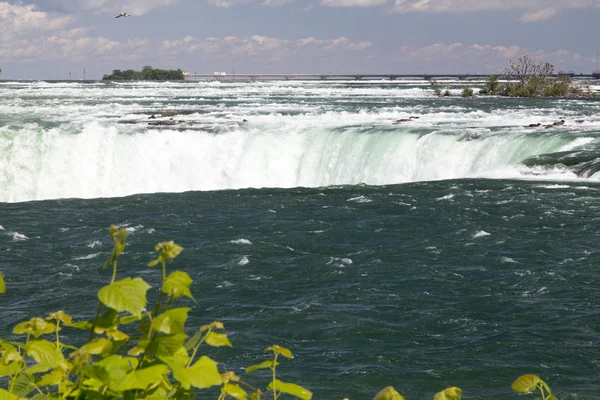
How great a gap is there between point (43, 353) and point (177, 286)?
0.65 meters

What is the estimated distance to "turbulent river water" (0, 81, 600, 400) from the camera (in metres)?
9.78

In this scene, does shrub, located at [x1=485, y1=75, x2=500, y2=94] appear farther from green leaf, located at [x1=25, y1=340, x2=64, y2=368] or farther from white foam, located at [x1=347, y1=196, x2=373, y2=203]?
green leaf, located at [x1=25, y1=340, x2=64, y2=368]

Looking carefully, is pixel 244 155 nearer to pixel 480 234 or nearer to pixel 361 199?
pixel 361 199

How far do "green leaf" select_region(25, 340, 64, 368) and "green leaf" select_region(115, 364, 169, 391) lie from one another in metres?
0.52

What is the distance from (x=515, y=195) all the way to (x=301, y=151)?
961 cm

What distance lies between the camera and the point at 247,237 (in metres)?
16.1

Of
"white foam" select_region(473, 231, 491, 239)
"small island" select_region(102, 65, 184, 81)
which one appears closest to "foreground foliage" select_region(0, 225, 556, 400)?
"white foam" select_region(473, 231, 491, 239)

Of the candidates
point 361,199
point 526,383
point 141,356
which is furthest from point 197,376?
point 361,199

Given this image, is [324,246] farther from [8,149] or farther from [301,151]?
[8,149]

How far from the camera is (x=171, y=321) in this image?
222cm

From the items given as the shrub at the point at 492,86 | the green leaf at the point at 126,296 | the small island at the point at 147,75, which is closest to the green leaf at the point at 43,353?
the green leaf at the point at 126,296

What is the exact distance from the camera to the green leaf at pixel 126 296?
2.01 m

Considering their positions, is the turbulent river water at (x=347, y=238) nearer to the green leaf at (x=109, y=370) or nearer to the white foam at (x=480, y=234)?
the white foam at (x=480, y=234)

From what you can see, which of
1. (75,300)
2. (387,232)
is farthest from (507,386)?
(387,232)
